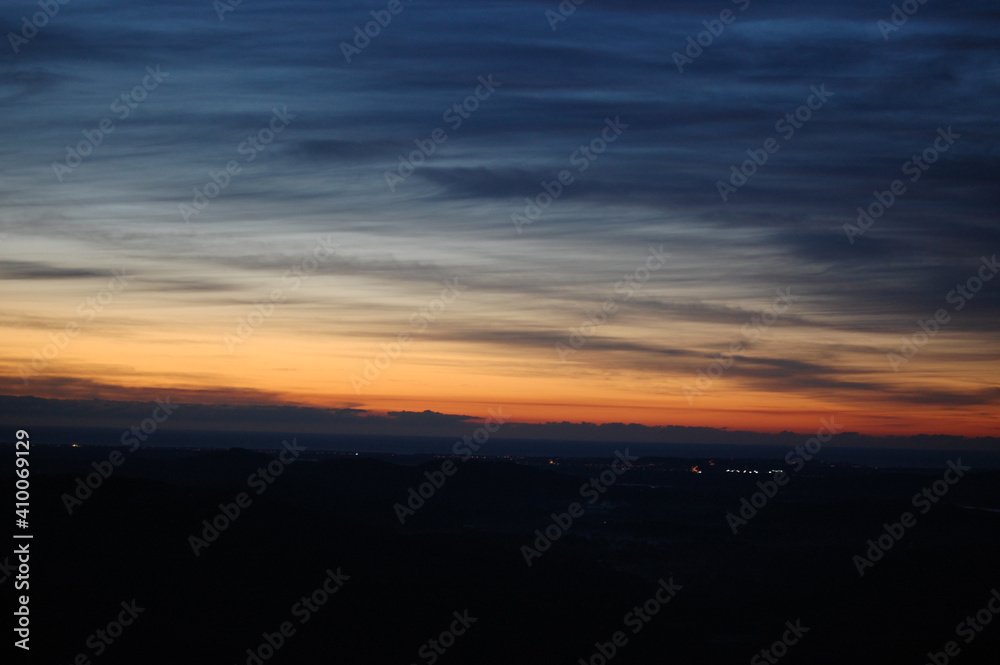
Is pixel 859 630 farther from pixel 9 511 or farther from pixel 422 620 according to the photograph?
pixel 9 511

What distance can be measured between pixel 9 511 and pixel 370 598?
23.2 meters

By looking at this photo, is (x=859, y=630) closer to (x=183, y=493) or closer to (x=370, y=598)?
(x=370, y=598)

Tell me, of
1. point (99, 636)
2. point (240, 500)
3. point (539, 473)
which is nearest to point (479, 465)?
point (539, 473)

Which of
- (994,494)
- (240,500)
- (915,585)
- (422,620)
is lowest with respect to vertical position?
(994,494)

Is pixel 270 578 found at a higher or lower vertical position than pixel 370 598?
higher

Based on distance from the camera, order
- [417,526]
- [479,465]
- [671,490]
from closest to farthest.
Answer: [417,526] → [479,465] → [671,490]

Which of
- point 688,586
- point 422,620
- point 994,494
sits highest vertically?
point 422,620

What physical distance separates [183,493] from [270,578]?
15.7 meters

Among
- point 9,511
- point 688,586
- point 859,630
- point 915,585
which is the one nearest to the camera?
point 9,511

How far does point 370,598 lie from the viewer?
178ft

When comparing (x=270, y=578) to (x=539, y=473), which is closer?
(x=270, y=578)

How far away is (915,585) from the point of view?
234ft

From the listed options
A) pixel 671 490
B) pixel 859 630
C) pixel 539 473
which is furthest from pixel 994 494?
pixel 859 630

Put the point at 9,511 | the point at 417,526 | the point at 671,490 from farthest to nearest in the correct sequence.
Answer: the point at 671,490, the point at 417,526, the point at 9,511
